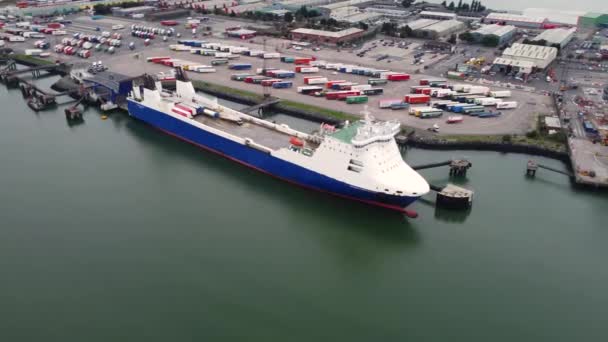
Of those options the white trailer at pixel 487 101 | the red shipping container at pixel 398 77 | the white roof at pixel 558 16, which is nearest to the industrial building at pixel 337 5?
the white roof at pixel 558 16

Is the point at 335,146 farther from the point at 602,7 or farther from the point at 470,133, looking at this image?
the point at 602,7

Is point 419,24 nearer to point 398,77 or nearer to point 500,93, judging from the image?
point 398,77

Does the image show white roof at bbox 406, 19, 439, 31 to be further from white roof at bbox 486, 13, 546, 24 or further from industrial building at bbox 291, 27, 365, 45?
white roof at bbox 486, 13, 546, 24

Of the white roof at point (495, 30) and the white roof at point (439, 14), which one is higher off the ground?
the white roof at point (439, 14)

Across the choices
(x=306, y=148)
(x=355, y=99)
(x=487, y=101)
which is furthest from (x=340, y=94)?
(x=306, y=148)

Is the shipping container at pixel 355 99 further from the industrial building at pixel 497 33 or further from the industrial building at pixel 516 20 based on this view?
the industrial building at pixel 516 20

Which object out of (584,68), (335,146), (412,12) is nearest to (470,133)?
(335,146)
